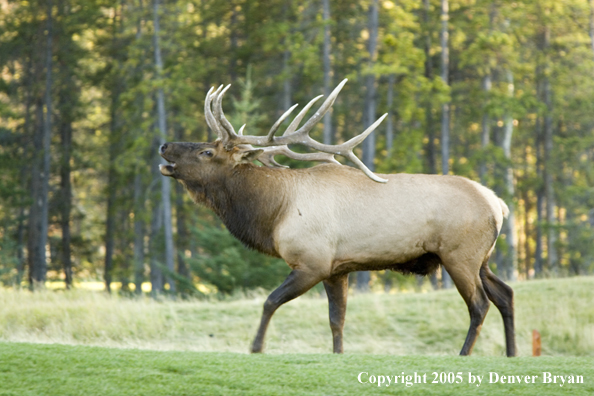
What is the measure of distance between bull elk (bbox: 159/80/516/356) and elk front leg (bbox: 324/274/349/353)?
0.01 m

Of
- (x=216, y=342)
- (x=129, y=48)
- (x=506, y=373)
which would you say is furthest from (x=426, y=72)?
(x=506, y=373)

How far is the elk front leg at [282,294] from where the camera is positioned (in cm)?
712

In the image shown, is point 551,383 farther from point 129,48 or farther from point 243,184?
point 129,48

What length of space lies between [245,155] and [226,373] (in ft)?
9.86

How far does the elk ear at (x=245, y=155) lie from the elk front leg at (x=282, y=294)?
Answer: 1.53m

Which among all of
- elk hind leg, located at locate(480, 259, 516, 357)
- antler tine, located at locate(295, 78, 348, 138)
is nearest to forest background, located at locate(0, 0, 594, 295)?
antler tine, located at locate(295, 78, 348, 138)

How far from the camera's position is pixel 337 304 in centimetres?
797

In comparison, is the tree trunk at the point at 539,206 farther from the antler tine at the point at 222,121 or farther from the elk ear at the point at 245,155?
the antler tine at the point at 222,121

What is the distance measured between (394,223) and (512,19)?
2098cm

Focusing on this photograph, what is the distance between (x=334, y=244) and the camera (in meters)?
7.36

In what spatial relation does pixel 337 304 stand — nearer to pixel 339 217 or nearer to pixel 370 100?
pixel 339 217

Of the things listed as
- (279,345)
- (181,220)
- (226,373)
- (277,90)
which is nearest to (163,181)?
A: (277,90)

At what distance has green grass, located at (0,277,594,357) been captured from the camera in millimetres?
11836

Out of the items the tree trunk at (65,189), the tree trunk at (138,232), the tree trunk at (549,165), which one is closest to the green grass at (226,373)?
the tree trunk at (138,232)
